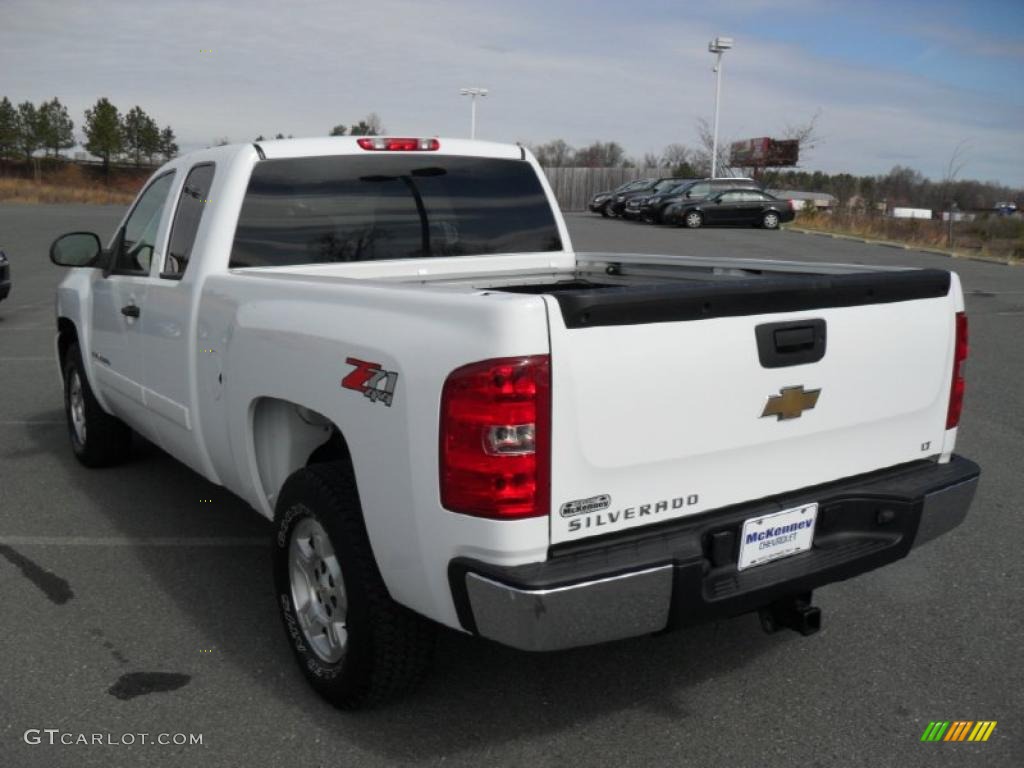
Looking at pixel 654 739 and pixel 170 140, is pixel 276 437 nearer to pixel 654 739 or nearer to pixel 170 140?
pixel 654 739

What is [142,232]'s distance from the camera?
492cm

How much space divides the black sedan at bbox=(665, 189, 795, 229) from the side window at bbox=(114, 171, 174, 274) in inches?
1118

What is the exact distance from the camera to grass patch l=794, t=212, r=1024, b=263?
29234 mm

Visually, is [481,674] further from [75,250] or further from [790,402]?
[75,250]

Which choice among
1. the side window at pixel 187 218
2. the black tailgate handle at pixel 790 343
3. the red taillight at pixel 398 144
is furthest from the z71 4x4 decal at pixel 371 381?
the red taillight at pixel 398 144

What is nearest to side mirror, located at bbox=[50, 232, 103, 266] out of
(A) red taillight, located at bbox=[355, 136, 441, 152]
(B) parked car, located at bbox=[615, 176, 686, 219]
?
(A) red taillight, located at bbox=[355, 136, 441, 152]

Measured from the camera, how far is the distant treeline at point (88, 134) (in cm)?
9925

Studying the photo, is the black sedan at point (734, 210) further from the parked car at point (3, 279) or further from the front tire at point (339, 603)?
the front tire at point (339, 603)

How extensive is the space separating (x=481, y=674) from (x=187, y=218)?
241 cm

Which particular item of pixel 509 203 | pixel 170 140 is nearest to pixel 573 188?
pixel 509 203

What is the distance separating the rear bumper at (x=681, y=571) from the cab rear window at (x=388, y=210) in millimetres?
2075

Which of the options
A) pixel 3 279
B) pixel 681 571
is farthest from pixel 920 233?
pixel 681 571

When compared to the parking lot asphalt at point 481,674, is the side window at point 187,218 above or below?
above

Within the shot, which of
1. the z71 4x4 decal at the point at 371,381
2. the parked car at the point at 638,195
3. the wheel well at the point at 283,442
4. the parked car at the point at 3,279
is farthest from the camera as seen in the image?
the parked car at the point at 638,195
